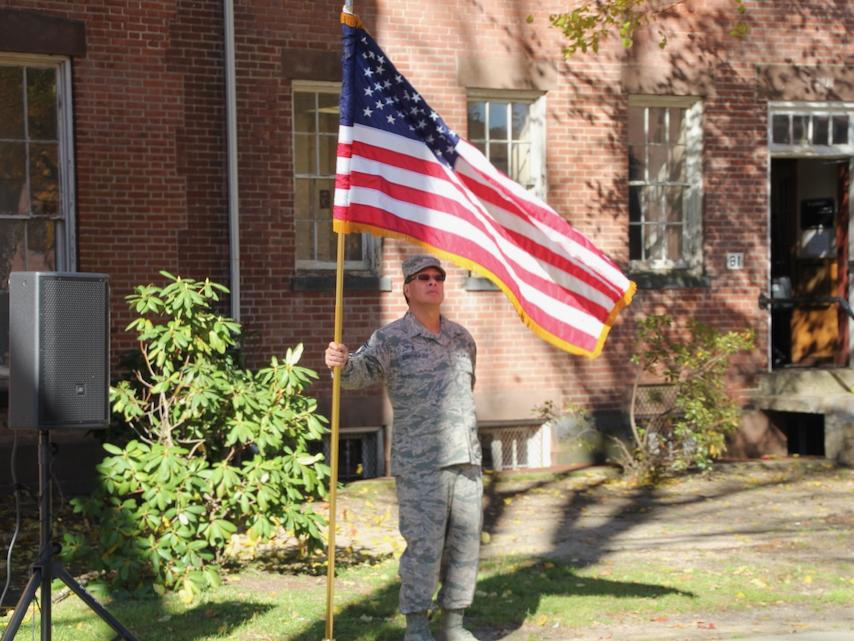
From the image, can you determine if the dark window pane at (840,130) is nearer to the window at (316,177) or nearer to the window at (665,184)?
the window at (665,184)

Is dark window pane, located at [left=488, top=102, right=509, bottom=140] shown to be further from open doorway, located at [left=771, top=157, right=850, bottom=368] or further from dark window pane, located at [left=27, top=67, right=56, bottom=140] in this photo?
dark window pane, located at [left=27, top=67, right=56, bottom=140]

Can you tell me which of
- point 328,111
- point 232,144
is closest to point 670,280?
point 328,111

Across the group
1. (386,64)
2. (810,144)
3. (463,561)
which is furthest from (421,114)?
(810,144)

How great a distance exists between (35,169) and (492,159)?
183 inches

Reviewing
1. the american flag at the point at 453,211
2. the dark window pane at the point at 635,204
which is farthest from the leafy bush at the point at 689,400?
the american flag at the point at 453,211

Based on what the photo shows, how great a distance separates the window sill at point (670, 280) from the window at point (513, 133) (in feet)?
4.78

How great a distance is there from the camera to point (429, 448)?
268 inches

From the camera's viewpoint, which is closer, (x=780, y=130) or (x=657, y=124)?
(x=657, y=124)

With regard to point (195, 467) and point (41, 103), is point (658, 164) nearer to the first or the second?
point (41, 103)

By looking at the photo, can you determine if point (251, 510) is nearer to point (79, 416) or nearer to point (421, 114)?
point (79, 416)

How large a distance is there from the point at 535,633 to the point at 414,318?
1.85 m

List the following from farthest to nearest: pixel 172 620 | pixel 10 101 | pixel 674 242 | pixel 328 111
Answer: pixel 674 242
pixel 328 111
pixel 10 101
pixel 172 620

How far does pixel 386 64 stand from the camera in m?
7.06

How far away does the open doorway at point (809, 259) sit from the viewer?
1611 cm
